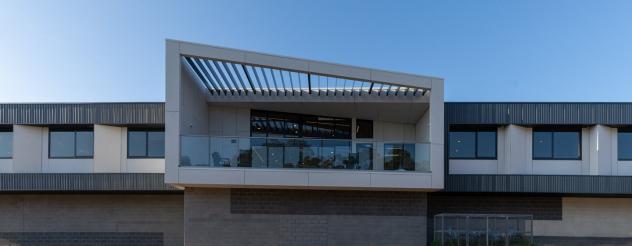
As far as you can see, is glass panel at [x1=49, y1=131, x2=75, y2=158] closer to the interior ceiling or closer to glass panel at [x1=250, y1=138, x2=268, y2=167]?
the interior ceiling

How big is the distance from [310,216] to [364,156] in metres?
2.55

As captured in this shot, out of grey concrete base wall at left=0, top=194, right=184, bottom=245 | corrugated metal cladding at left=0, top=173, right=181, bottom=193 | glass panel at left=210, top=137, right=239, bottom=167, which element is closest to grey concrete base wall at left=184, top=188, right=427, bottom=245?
glass panel at left=210, top=137, right=239, bottom=167

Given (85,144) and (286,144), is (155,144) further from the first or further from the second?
(286,144)

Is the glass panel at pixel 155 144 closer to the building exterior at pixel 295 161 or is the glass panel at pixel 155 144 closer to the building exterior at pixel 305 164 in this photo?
the building exterior at pixel 305 164

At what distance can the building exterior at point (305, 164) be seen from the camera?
1355cm

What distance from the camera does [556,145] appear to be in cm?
1603

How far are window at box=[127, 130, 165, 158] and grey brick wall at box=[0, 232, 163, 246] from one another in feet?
9.65

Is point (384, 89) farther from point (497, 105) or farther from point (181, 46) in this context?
point (181, 46)

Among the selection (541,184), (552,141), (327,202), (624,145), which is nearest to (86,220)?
(327,202)

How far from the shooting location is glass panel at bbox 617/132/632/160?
15.8 metres

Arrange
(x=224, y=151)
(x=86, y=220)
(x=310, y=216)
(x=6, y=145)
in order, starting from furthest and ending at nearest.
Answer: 1. (x=86, y=220)
2. (x=6, y=145)
3. (x=310, y=216)
4. (x=224, y=151)

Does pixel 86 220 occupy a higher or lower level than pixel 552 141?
lower

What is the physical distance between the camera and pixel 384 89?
50.5 feet

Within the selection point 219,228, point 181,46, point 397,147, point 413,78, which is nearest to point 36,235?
point 219,228
